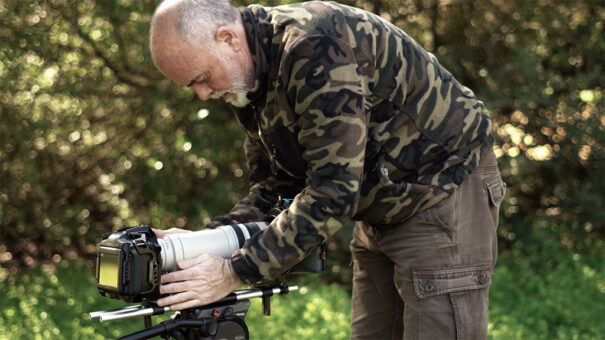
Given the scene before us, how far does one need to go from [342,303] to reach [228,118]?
146 centimetres

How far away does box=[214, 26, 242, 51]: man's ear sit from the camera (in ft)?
6.52

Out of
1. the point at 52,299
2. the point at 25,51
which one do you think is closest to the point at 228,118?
the point at 25,51

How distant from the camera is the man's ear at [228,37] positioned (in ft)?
6.52

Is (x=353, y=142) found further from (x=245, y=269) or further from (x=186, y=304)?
(x=186, y=304)

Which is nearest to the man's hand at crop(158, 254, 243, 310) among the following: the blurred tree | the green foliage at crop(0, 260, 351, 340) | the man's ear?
the man's ear

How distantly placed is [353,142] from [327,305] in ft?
10.1

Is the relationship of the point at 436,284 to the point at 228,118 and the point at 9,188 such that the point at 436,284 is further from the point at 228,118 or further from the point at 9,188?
the point at 9,188

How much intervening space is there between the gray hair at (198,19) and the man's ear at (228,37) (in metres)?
0.01

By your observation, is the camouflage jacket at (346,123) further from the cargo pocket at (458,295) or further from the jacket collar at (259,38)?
the cargo pocket at (458,295)

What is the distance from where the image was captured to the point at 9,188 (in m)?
5.46

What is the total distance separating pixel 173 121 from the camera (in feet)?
16.8

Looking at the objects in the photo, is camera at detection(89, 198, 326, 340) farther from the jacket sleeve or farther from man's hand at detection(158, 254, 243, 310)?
the jacket sleeve

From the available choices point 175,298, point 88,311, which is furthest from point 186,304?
point 88,311

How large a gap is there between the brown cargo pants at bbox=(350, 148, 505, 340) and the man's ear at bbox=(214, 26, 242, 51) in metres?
0.73
